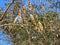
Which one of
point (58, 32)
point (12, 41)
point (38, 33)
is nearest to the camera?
point (38, 33)

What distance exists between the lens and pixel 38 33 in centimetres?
436

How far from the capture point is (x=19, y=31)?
15.6 feet

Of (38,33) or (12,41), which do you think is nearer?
(38,33)

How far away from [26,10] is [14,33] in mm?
677

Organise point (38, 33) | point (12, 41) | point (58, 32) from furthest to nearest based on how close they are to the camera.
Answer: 1. point (12, 41)
2. point (58, 32)
3. point (38, 33)

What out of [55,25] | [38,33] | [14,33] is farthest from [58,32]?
[14,33]

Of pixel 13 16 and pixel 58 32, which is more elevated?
pixel 13 16

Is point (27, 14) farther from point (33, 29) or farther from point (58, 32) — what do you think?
point (58, 32)

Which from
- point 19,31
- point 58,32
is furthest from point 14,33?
point 58,32

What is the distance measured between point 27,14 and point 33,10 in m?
0.18

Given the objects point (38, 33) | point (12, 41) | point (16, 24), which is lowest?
point (12, 41)

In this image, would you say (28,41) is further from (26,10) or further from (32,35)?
(26,10)


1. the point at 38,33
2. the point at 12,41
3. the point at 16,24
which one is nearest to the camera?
the point at 16,24

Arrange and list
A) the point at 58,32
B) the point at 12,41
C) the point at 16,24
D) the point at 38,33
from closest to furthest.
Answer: the point at 16,24
the point at 38,33
the point at 58,32
the point at 12,41
